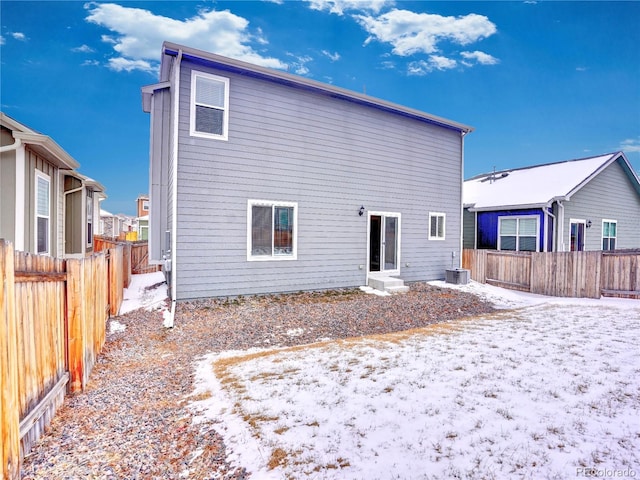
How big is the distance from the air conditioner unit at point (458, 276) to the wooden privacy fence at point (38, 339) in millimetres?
10826

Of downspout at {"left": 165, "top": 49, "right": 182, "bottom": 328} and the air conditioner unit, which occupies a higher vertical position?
downspout at {"left": 165, "top": 49, "right": 182, "bottom": 328}

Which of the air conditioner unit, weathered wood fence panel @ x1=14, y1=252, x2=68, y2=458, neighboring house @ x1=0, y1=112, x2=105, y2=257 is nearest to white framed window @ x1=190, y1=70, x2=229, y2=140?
neighboring house @ x1=0, y1=112, x2=105, y2=257

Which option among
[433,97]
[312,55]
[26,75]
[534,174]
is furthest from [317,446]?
[433,97]

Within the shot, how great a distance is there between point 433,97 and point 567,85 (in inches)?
460

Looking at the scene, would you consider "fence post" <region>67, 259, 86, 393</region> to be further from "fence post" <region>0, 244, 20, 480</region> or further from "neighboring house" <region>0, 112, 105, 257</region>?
"neighboring house" <region>0, 112, 105, 257</region>

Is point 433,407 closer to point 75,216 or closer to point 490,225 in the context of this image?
point 75,216

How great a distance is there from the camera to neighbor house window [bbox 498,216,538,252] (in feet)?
43.8

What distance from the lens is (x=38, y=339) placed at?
2.75m

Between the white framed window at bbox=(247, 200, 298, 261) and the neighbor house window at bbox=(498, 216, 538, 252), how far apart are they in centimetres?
1037

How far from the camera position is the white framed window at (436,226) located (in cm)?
1205

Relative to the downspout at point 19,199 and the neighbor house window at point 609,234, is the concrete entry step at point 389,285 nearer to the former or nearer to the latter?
the downspout at point 19,199

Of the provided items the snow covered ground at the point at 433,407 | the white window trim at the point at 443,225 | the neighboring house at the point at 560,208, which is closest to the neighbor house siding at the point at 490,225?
the neighboring house at the point at 560,208

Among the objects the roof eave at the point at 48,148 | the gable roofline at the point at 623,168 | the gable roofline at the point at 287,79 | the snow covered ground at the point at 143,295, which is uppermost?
the gable roofline at the point at 287,79

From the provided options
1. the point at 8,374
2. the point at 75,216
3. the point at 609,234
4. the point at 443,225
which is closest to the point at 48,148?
the point at 75,216
